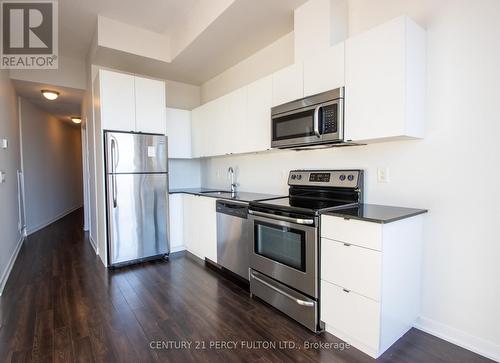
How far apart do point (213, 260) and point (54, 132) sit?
5939mm

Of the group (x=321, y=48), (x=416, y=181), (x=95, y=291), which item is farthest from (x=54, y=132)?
(x=416, y=181)

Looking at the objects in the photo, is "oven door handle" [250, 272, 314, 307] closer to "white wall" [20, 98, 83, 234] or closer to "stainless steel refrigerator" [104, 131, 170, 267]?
"stainless steel refrigerator" [104, 131, 170, 267]

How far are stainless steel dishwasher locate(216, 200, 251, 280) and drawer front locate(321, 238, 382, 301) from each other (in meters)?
0.89

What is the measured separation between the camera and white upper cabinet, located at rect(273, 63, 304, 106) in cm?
239

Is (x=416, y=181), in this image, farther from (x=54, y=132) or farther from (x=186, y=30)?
(x=54, y=132)

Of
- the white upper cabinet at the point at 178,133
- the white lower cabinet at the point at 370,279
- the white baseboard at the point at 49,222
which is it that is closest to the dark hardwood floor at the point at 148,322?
the white lower cabinet at the point at 370,279

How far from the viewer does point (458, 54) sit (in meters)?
1.79

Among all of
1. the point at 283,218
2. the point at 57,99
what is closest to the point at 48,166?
the point at 57,99

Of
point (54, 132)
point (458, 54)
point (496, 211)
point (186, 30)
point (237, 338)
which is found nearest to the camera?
point (496, 211)

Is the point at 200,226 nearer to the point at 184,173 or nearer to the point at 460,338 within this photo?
the point at 184,173

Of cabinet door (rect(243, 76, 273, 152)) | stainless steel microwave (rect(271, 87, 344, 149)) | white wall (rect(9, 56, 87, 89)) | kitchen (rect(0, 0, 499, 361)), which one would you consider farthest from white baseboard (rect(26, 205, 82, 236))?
stainless steel microwave (rect(271, 87, 344, 149))

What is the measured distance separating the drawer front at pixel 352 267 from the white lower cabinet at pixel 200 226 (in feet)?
5.15

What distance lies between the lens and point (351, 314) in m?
1.77

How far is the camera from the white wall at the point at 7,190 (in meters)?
3.05
